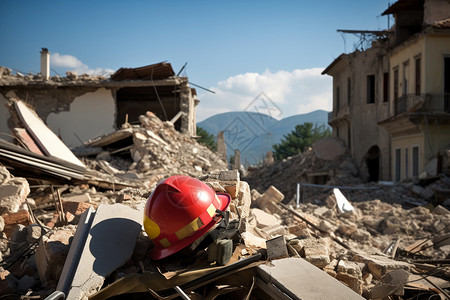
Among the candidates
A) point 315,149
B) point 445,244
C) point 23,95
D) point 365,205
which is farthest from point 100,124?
point 445,244

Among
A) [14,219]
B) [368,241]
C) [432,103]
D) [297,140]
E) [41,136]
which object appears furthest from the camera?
[297,140]

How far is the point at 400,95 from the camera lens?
22.7 meters

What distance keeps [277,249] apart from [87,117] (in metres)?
20.8

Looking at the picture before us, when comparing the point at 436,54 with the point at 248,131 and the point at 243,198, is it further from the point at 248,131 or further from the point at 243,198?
the point at 248,131

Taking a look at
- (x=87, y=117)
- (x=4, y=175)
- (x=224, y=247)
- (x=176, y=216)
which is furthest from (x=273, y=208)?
(x=87, y=117)

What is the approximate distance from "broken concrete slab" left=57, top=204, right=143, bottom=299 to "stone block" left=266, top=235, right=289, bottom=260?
1472 millimetres

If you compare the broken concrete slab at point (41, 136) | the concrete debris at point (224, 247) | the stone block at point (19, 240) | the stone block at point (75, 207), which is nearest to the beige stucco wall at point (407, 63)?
the concrete debris at point (224, 247)

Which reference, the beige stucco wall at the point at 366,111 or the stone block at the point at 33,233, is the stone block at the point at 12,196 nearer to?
the stone block at the point at 33,233

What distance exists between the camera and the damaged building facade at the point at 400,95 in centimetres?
1980

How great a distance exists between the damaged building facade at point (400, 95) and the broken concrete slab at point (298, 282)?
50.2 feet

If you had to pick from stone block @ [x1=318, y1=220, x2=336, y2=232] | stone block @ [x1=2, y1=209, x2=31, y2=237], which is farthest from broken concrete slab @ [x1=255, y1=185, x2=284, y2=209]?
stone block @ [x1=2, y1=209, x2=31, y2=237]

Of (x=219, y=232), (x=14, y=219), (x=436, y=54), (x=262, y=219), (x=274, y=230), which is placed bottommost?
(x=262, y=219)

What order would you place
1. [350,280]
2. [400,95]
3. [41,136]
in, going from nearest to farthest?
[350,280]
[41,136]
[400,95]

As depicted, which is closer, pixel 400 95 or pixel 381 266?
pixel 381 266
